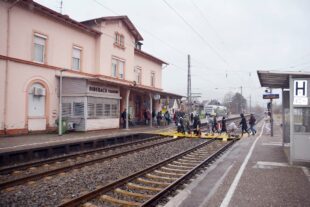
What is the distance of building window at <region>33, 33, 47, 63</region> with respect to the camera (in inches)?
804

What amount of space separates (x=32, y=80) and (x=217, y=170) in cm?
A: 1435

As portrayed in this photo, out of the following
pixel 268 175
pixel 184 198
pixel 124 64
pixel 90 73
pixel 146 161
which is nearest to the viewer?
pixel 184 198

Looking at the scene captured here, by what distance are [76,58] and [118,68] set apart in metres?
5.71

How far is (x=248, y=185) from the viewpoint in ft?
26.0

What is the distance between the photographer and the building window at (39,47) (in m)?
20.4

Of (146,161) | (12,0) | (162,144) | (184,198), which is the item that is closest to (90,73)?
(12,0)

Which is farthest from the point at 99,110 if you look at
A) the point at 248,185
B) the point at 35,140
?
the point at 248,185

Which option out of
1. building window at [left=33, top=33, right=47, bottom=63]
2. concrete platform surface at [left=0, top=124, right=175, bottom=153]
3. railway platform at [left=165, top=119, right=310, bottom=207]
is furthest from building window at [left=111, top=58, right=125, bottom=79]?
railway platform at [left=165, top=119, right=310, bottom=207]

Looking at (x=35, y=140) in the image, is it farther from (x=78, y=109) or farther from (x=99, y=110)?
(x=99, y=110)

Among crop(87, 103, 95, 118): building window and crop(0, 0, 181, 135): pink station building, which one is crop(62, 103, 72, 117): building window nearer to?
crop(0, 0, 181, 135): pink station building

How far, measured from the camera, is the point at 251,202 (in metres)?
6.55

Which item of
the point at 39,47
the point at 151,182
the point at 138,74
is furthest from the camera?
the point at 138,74

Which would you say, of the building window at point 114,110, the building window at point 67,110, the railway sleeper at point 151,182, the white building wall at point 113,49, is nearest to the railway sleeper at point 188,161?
the railway sleeper at point 151,182

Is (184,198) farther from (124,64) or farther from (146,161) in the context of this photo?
(124,64)
